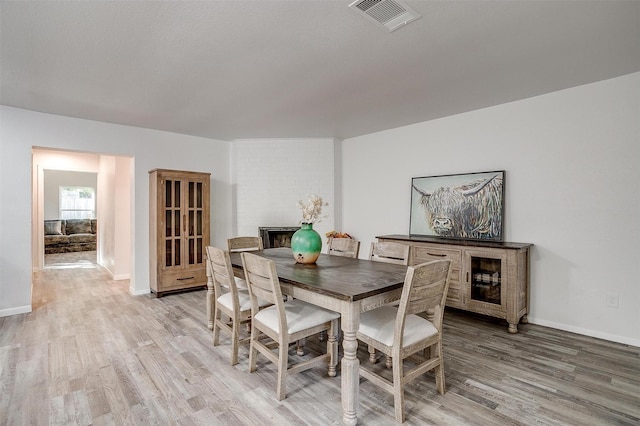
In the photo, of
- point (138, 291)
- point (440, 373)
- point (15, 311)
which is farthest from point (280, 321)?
point (15, 311)

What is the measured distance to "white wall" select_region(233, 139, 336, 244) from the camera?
536 centimetres

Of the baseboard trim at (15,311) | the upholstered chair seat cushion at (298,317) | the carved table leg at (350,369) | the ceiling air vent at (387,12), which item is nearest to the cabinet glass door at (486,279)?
the upholstered chair seat cushion at (298,317)

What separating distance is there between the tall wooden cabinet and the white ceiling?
3.73ft

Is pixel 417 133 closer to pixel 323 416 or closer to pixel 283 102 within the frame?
pixel 283 102

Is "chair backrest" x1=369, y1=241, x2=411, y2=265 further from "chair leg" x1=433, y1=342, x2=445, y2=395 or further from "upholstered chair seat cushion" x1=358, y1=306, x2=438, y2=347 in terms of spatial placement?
"chair leg" x1=433, y1=342, x2=445, y2=395

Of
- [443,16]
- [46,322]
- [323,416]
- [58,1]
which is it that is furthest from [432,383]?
[46,322]

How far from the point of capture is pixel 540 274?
3395 millimetres

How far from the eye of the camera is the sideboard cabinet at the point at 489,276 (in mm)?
3158

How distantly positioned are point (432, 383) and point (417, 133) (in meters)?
3.22

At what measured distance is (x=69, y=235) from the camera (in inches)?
361

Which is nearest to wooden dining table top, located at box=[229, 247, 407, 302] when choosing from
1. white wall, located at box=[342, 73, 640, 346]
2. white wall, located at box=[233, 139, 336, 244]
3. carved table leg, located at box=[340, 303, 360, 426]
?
carved table leg, located at box=[340, 303, 360, 426]

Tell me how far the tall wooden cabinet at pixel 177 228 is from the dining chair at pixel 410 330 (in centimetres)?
339

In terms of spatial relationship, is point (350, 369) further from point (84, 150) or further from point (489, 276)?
point (84, 150)

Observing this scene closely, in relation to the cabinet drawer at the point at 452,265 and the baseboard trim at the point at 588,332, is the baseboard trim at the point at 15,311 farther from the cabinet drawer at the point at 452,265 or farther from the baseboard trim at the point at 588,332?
the baseboard trim at the point at 588,332
